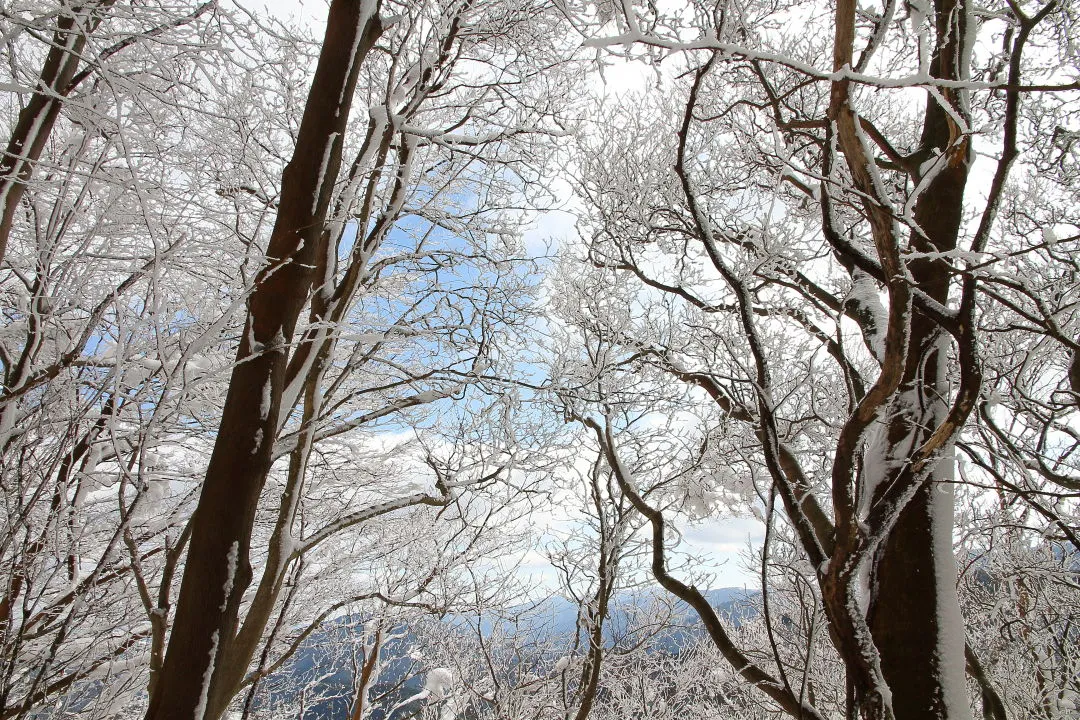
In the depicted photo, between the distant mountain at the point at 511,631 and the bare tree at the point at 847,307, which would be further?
the distant mountain at the point at 511,631

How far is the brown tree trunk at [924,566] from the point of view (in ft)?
8.32

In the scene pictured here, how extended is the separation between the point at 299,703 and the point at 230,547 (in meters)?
11.5

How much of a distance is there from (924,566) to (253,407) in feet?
10.3

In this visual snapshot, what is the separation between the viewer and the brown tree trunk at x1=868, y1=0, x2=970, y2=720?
2.54 meters

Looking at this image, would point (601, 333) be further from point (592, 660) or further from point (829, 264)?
point (592, 660)

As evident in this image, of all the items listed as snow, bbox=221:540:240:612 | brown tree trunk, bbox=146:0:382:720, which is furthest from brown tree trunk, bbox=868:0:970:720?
snow, bbox=221:540:240:612

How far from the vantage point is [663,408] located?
628 centimetres

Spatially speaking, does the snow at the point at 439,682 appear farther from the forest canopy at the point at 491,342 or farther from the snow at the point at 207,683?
the snow at the point at 207,683

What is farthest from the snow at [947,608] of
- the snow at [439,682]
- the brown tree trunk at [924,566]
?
the snow at [439,682]

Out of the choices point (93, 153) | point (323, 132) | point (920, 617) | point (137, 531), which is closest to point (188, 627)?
point (323, 132)

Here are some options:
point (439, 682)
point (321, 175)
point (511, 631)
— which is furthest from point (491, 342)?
point (439, 682)

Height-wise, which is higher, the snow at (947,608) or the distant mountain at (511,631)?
the snow at (947,608)

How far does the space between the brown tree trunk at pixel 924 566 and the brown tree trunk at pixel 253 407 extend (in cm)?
244

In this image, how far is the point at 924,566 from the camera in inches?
111
